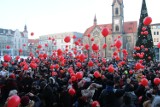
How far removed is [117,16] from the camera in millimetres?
72312

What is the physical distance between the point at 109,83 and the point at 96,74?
2.99 m

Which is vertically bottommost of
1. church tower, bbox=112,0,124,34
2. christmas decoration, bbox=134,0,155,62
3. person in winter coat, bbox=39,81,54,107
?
person in winter coat, bbox=39,81,54,107

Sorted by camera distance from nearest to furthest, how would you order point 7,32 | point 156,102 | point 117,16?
point 156,102 < point 117,16 < point 7,32

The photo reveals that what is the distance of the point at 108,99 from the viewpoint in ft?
22.4

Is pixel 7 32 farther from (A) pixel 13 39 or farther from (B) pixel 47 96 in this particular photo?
(B) pixel 47 96

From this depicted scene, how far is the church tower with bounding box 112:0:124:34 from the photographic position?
7194 centimetres

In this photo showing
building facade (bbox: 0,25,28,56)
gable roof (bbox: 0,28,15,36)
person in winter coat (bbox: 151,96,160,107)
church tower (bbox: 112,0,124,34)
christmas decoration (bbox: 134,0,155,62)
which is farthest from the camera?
gable roof (bbox: 0,28,15,36)

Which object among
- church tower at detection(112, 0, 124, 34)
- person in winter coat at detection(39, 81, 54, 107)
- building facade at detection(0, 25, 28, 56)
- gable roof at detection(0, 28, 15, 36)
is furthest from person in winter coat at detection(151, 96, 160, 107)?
gable roof at detection(0, 28, 15, 36)

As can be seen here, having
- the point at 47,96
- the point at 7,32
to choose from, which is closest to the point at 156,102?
the point at 47,96

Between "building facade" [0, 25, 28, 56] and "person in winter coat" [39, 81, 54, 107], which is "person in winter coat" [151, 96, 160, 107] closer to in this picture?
"person in winter coat" [39, 81, 54, 107]

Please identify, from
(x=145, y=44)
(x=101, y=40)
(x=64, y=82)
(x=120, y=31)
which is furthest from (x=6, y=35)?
(x=64, y=82)

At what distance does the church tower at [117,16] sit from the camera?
71.9m

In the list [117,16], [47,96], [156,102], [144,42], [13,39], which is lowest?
[47,96]

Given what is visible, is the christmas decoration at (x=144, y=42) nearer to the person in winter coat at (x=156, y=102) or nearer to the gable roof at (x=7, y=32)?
the person in winter coat at (x=156, y=102)
